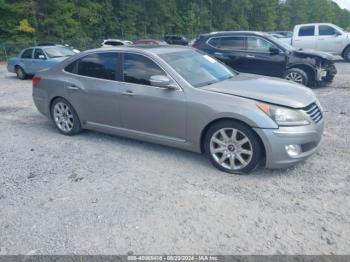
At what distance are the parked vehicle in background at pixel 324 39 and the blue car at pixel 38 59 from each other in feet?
33.9

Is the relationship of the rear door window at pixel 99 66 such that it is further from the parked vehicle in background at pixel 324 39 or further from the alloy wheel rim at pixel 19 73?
the parked vehicle in background at pixel 324 39

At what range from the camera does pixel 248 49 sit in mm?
9727

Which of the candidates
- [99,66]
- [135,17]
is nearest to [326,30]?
[99,66]

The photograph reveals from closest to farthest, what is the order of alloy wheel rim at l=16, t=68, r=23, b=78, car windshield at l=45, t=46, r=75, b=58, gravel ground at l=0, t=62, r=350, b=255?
gravel ground at l=0, t=62, r=350, b=255, car windshield at l=45, t=46, r=75, b=58, alloy wheel rim at l=16, t=68, r=23, b=78

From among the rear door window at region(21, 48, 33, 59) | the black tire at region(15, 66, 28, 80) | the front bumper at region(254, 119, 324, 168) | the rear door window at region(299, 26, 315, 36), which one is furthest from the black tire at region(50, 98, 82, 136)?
the rear door window at region(299, 26, 315, 36)

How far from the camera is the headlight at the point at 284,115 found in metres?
3.88

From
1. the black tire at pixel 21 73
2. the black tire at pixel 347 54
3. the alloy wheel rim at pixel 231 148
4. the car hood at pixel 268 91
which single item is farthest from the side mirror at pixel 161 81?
the black tire at pixel 347 54

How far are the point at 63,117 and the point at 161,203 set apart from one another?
3.14m

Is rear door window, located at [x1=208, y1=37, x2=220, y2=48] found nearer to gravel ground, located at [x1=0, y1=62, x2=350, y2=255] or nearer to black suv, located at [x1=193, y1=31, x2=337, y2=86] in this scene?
black suv, located at [x1=193, y1=31, x2=337, y2=86]

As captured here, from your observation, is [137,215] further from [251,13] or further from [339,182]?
[251,13]

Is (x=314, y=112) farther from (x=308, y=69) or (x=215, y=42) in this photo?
(x=215, y=42)

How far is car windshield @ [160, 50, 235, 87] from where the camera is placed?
4598 millimetres

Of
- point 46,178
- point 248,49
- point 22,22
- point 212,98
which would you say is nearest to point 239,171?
point 212,98

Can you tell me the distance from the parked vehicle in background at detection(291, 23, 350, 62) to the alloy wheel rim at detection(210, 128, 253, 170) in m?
13.0
